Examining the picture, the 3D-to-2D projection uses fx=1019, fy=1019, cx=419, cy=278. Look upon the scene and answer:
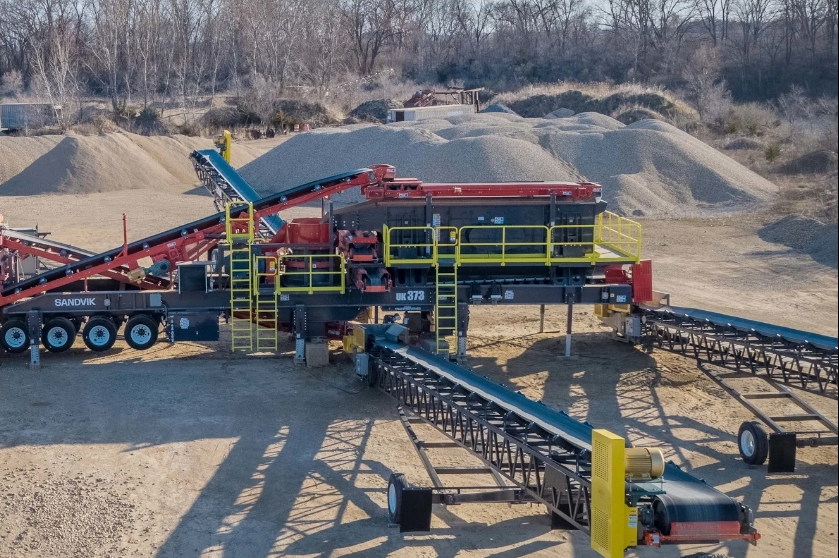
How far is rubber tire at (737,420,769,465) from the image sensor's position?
12.7 meters

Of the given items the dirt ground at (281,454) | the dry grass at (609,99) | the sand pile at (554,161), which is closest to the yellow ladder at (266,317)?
the dirt ground at (281,454)

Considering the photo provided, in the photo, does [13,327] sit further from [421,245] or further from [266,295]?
[421,245]

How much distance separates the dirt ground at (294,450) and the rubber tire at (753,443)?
6.2 inches

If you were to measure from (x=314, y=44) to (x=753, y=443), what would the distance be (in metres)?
79.7

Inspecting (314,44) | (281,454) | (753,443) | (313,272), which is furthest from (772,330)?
(314,44)

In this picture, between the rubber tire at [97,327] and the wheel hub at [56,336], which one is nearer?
the wheel hub at [56,336]

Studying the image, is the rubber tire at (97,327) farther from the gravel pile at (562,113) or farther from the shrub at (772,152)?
the gravel pile at (562,113)

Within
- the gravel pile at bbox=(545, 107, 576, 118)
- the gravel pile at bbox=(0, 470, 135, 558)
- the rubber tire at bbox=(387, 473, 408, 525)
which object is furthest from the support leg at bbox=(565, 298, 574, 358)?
the gravel pile at bbox=(545, 107, 576, 118)

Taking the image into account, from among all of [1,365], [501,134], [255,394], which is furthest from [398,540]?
[501,134]

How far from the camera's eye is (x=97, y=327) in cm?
1770

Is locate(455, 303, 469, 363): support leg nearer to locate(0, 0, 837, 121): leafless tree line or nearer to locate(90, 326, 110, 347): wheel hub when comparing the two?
locate(90, 326, 110, 347): wheel hub

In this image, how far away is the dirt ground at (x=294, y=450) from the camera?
10.6m

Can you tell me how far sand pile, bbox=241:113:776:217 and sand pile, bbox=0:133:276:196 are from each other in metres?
5.22

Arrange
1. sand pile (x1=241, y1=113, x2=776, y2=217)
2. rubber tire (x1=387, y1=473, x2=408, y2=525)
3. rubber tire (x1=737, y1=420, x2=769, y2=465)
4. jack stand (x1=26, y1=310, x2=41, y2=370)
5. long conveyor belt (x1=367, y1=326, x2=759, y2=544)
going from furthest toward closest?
sand pile (x1=241, y1=113, x2=776, y2=217) < jack stand (x1=26, y1=310, x2=41, y2=370) < rubber tire (x1=737, y1=420, x2=769, y2=465) < rubber tire (x1=387, y1=473, x2=408, y2=525) < long conveyor belt (x1=367, y1=326, x2=759, y2=544)
